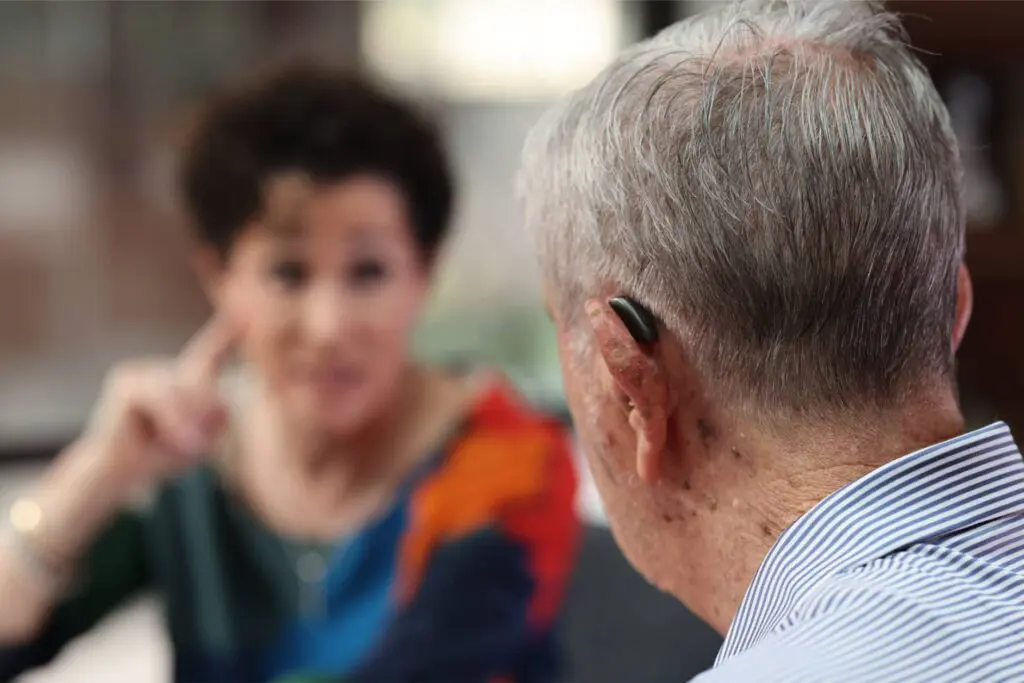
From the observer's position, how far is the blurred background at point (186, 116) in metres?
2.17

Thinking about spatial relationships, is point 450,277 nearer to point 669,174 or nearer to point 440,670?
point 440,670

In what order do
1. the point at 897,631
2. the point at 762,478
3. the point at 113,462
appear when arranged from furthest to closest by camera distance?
the point at 113,462 < the point at 762,478 < the point at 897,631

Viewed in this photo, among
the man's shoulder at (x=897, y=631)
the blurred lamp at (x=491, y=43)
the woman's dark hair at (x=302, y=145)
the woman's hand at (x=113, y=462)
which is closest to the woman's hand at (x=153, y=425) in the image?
the woman's hand at (x=113, y=462)

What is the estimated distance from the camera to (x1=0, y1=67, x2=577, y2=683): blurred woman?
1.34 metres

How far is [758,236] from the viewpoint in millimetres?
618

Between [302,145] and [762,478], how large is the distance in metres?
0.94

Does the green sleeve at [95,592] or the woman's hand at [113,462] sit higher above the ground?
the woman's hand at [113,462]

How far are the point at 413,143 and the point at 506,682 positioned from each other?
726 millimetres

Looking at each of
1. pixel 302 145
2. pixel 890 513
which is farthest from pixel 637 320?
pixel 302 145

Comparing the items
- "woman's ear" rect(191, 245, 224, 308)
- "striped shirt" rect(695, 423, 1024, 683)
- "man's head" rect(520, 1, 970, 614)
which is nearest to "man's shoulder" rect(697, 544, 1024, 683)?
"striped shirt" rect(695, 423, 1024, 683)

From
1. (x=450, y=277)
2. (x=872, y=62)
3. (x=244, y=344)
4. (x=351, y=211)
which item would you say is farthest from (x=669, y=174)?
(x=450, y=277)

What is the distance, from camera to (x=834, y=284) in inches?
24.5

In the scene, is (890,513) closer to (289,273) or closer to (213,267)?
(289,273)

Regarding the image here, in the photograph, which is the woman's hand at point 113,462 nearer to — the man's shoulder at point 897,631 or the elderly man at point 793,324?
the elderly man at point 793,324
